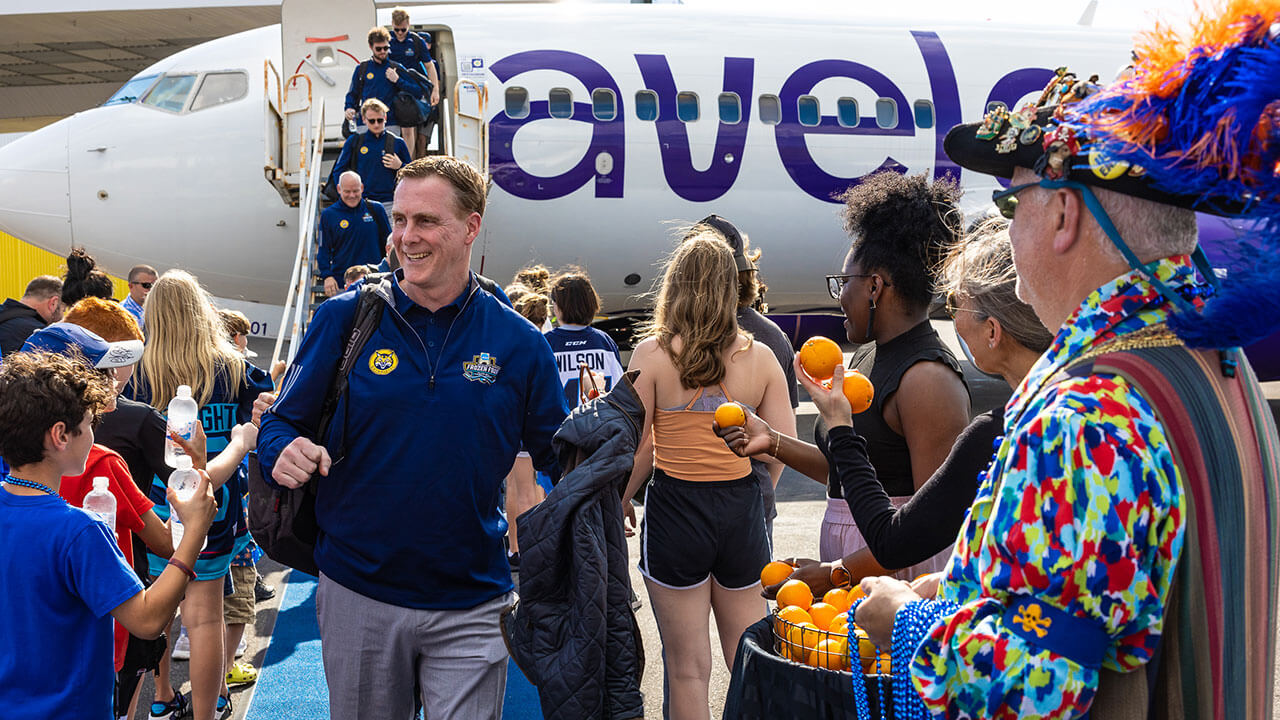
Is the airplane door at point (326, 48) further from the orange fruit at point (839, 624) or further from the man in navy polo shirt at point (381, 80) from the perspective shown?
the orange fruit at point (839, 624)

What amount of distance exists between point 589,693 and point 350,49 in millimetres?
10627

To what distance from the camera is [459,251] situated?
293cm

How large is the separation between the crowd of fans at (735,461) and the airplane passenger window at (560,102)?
22.9 feet

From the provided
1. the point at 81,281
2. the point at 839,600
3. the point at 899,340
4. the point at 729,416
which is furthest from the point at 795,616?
the point at 81,281

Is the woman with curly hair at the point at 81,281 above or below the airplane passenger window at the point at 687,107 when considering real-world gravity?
below

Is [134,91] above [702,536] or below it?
above

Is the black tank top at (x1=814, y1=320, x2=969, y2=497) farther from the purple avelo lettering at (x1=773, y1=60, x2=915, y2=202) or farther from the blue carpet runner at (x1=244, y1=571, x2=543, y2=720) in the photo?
the purple avelo lettering at (x1=773, y1=60, x2=915, y2=202)

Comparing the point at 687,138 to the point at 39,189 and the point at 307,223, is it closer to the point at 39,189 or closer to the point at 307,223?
the point at 307,223

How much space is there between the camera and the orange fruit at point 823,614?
2139 millimetres

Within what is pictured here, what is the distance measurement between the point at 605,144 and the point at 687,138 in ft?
3.18

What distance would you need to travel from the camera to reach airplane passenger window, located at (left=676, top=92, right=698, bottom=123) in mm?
12047

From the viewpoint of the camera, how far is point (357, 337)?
9.32ft

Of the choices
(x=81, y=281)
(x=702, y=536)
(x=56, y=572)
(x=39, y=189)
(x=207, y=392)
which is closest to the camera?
(x=56, y=572)

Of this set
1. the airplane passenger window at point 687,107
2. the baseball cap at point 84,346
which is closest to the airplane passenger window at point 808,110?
the airplane passenger window at point 687,107
